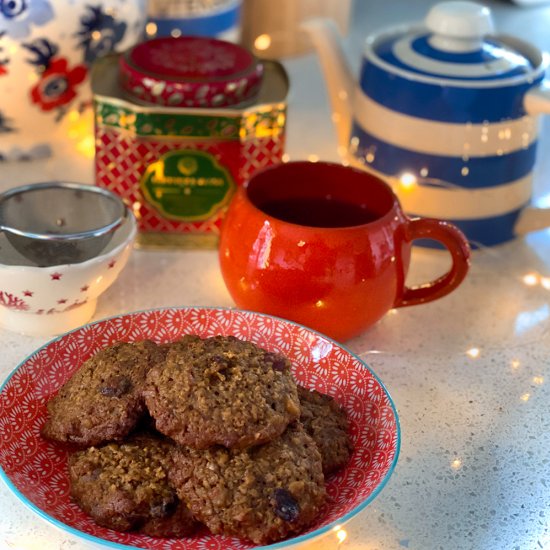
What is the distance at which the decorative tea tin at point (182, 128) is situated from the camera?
0.77 meters

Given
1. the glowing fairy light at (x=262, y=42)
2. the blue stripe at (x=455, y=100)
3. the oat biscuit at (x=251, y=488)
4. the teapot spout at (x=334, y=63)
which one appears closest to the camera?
the oat biscuit at (x=251, y=488)

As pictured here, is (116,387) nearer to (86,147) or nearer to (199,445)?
(199,445)

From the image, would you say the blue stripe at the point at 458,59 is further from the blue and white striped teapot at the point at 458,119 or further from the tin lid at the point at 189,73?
the tin lid at the point at 189,73

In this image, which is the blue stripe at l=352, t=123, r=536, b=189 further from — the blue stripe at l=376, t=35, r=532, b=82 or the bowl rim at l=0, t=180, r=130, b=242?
the bowl rim at l=0, t=180, r=130, b=242

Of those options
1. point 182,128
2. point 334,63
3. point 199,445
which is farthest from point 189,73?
point 199,445

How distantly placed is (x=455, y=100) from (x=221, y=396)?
14.8 inches

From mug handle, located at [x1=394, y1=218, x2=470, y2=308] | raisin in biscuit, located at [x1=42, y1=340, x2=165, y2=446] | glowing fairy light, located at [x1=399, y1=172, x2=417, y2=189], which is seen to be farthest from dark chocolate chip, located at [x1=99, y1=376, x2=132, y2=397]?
glowing fairy light, located at [x1=399, y1=172, x2=417, y2=189]

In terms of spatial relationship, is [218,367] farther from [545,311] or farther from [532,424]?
[545,311]

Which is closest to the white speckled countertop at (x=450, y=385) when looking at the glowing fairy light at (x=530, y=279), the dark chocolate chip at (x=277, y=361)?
the glowing fairy light at (x=530, y=279)

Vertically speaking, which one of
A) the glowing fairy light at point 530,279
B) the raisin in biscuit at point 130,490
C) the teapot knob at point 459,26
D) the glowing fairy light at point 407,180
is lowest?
the glowing fairy light at point 530,279

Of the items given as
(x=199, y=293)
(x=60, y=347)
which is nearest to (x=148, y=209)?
(x=199, y=293)

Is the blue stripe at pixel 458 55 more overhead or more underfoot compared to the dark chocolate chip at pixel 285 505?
more overhead

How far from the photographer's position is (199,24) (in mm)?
1061

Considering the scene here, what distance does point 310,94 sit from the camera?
116 centimetres
